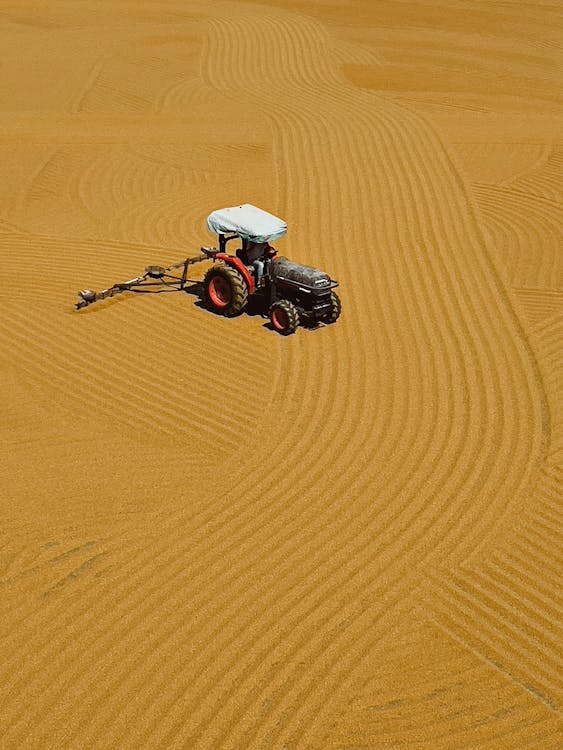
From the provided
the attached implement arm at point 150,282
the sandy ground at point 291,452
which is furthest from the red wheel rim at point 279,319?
the attached implement arm at point 150,282

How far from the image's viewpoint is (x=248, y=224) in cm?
1096

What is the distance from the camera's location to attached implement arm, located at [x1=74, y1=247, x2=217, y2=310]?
11328 mm

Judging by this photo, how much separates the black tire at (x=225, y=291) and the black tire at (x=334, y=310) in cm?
114

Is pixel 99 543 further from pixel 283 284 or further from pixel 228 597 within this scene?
pixel 283 284

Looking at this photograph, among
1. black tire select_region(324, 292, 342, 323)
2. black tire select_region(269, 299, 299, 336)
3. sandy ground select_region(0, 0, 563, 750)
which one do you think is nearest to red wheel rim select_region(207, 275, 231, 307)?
sandy ground select_region(0, 0, 563, 750)

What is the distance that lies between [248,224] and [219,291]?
1033 millimetres

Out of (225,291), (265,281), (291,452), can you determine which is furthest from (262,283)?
(291,452)

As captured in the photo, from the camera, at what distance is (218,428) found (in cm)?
894

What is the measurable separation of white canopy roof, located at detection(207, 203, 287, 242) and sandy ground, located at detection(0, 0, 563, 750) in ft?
3.87

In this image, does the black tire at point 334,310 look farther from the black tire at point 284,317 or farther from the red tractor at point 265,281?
the black tire at point 284,317

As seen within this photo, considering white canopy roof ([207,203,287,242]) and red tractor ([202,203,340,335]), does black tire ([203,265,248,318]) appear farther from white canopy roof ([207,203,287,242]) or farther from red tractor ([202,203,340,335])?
white canopy roof ([207,203,287,242])

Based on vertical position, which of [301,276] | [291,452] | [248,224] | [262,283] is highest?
[248,224]

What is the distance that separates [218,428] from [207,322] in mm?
2536

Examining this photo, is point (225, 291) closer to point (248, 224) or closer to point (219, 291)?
point (219, 291)
